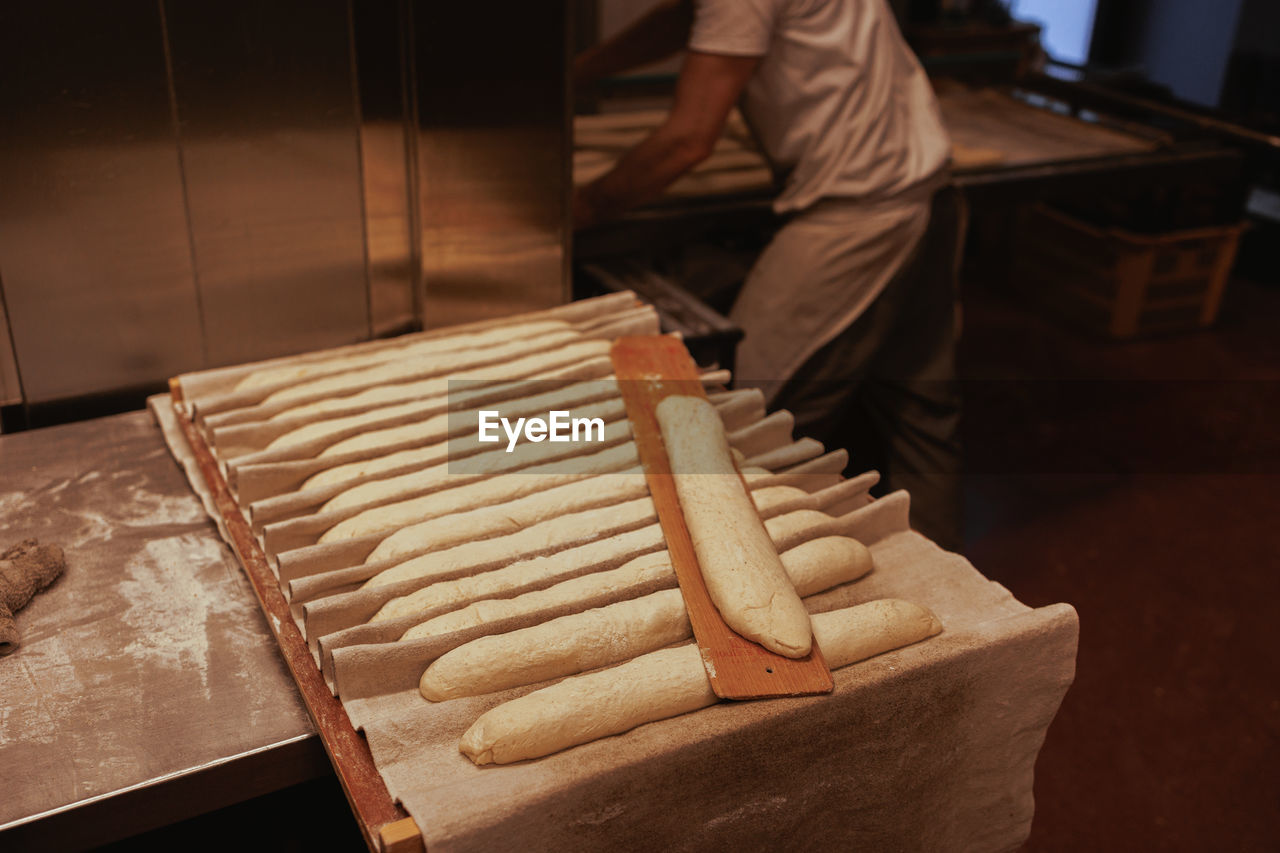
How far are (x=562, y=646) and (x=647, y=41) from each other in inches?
87.1

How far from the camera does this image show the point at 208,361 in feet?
7.20

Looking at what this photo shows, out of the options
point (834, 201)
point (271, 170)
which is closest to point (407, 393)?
point (271, 170)

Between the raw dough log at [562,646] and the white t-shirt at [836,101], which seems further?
the white t-shirt at [836,101]

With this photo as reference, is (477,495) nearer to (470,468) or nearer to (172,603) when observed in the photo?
(470,468)

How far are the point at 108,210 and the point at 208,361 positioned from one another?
0.35 m

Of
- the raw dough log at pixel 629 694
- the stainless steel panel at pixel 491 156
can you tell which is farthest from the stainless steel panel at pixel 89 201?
the raw dough log at pixel 629 694

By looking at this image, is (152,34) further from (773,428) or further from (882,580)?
(882,580)

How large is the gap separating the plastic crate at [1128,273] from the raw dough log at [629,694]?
3.98 meters

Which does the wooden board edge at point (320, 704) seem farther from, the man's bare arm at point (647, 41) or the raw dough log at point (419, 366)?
the man's bare arm at point (647, 41)

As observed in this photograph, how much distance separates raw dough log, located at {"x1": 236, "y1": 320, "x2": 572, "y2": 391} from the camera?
79.8 inches

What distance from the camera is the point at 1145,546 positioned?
364cm

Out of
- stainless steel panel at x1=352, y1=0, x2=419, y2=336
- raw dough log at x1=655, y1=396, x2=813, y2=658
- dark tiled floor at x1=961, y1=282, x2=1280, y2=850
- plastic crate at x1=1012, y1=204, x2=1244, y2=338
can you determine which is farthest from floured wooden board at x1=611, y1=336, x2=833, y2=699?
plastic crate at x1=1012, y1=204, x2=1244, y2=338

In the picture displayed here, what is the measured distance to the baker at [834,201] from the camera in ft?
8.73

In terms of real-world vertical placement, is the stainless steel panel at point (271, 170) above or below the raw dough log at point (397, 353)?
above
